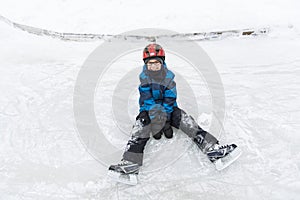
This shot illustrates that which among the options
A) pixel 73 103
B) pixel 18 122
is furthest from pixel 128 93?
pixel 18 122

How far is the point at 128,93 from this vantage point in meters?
4.25

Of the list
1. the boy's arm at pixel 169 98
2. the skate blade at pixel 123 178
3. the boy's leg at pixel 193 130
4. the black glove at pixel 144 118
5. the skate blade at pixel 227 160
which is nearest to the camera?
the skate blade at pixel 123 178

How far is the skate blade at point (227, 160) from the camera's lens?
107 inches

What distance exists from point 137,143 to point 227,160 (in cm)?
88

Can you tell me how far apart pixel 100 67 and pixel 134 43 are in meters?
1.19

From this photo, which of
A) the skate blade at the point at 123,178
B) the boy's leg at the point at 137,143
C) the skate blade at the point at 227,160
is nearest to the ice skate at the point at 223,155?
the skate blade at the point at 227,160

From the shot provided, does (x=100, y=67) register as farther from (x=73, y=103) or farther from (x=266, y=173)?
(x=266, y=173)

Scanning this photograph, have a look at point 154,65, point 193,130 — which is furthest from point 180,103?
point 193,130

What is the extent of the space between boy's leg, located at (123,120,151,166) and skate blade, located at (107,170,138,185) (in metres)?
0.18

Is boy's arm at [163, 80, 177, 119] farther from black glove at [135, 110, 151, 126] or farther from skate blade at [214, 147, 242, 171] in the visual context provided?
skate blade at [214, 147, 242, 171]

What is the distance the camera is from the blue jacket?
3236 millimetres

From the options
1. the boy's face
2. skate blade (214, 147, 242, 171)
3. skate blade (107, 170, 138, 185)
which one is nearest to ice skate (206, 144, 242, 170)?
skate blade (214, 147, 242, 171)

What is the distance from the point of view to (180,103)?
12.8 feet

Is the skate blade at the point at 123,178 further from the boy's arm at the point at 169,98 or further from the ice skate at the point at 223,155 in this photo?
the boy's arm at the point at 169,98
